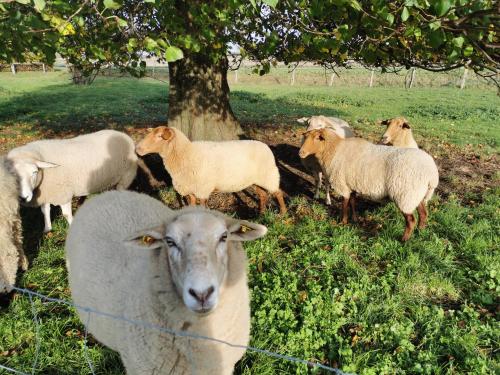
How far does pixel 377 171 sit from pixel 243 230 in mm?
3330

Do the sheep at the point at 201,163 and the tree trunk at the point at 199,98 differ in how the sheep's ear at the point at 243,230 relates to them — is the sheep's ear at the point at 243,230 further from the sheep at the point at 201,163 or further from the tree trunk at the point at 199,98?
the tree trunk at the point at 199,98

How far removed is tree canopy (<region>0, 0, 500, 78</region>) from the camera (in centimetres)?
263

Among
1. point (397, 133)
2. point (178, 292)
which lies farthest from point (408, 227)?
point (178, 292)

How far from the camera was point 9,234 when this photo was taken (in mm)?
3799

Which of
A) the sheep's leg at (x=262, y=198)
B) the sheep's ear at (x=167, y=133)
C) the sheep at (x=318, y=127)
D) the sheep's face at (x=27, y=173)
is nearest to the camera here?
the sheep's face at (x=27, y=173)

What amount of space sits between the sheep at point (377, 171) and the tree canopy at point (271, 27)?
131 cm

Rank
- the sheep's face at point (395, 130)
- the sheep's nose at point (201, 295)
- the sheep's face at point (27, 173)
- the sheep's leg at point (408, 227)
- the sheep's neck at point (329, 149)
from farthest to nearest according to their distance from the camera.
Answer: the sheep's face at point (395, 130)
the sheep's neck at point (329, 149)
the sheep's leg at point (408, 227)
the sheep's face at point (27, 173)
the sheep's nose at point (201, 295)

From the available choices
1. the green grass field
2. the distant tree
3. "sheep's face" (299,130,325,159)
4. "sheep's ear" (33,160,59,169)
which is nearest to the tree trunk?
the distant tree

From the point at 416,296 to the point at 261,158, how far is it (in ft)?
10.4

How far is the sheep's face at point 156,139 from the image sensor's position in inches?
213

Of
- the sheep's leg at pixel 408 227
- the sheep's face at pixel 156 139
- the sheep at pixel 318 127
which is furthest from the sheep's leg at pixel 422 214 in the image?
the sheep's face at pixel 156 139

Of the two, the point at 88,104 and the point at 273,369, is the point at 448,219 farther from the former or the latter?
the point at 88,104

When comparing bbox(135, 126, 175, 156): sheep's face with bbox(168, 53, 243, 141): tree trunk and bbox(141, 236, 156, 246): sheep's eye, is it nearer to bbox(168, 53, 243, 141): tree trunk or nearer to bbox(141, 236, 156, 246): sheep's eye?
bbox(168, 53, 243, 141): tree trunk

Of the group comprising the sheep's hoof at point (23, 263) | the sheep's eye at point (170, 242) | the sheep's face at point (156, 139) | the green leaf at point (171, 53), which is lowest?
the sheep's hoof at point (23, 263)
